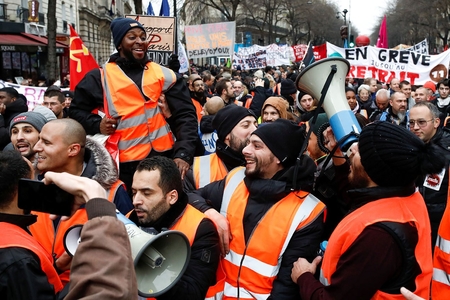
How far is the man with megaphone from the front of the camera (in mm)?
2559

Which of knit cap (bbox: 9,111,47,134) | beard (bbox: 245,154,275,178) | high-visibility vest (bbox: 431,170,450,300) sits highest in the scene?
knit cap (bbox: 9,111,47,134)

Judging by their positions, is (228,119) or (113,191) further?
(228,119)

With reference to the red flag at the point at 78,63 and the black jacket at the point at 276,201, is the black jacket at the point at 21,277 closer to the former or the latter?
the black jacket at the point at 276,201

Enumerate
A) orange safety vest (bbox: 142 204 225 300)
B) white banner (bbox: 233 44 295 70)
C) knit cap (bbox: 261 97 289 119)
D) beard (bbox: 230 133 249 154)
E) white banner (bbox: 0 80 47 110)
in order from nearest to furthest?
1. orange safety vest (bbox: 142 204 225 300)
2. beard (bbox: 230 133 249 154)
3. knit cap (bbox: 261 97 289 119)
4. white banner (bbox: 0 80 47 110)
5. white banner (bbox: 233 44 295 70)

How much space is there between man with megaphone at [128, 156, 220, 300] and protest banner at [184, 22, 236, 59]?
33.1 ft

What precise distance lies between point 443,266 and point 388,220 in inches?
36.5

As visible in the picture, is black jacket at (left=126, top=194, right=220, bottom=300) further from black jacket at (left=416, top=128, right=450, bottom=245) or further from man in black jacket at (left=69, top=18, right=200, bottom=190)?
black jacket at (left=416, top=128, right=450, bottom=245)

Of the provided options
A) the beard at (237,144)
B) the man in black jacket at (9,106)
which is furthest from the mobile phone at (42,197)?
the man in black jacket at (9,106)

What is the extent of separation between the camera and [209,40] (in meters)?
12.6

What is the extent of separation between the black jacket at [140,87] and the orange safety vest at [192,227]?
3.53 ft

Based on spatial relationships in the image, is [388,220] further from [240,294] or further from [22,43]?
[22,43]

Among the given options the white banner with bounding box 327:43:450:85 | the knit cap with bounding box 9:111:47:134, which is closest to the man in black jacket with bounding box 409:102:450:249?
the knit cap with bounding box 9:111:47:134

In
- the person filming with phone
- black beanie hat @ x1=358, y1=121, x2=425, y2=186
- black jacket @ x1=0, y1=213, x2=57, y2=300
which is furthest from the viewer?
black beanie hat @ x1=358, y1=121, x2=425, y2=186

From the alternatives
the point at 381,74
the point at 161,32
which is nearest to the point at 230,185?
the point at 161,32
